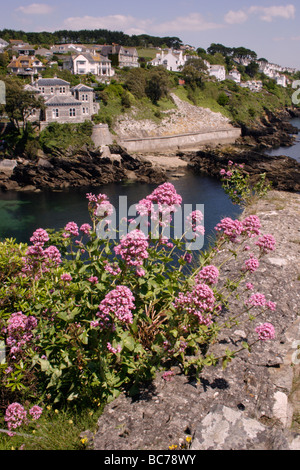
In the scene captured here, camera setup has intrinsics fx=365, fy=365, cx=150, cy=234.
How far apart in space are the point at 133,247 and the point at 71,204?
3286cm

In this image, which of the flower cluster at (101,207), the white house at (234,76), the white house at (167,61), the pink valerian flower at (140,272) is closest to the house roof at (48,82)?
the flower cluster at (101,207)

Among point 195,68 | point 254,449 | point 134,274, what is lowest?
point 254,449

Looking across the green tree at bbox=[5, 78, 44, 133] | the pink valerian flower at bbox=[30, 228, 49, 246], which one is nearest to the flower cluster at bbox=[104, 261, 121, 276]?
the pink valerian flower at bbox=[30, 228, 49, 246]

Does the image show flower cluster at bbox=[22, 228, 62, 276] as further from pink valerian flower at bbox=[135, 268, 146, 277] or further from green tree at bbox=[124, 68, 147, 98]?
green tree at bbox=[124, 68, 147, 98]

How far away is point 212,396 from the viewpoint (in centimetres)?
506

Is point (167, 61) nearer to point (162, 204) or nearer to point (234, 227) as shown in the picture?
point (234, 227)

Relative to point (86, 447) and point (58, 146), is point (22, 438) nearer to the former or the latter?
point (86, 447)

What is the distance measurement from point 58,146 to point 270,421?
46.2 m

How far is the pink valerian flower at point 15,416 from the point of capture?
446cm

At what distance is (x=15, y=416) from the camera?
4.59 m

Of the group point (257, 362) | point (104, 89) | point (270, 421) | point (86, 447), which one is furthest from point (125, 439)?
point (104, 89)

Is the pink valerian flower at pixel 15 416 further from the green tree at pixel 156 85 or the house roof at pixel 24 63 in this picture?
the house roof at pixel 24 63

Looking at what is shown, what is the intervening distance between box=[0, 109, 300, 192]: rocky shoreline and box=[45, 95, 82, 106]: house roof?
812cm
